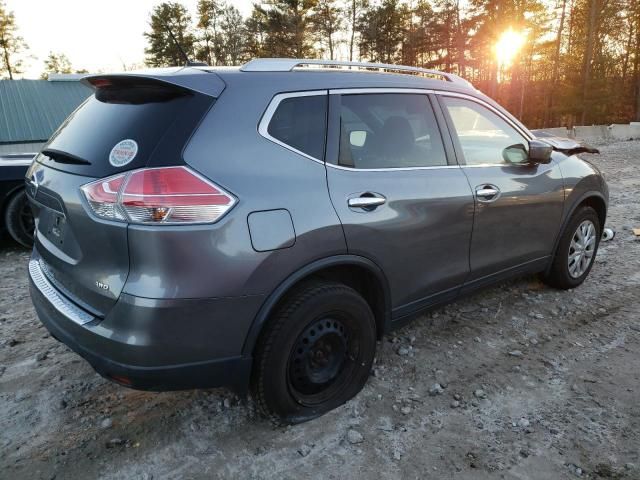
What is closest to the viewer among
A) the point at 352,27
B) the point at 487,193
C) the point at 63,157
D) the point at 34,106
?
the point at 63,157

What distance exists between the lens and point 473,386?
9.53 ft

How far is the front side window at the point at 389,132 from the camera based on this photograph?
2.57 meters

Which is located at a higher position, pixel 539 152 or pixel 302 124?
pixel 302 124

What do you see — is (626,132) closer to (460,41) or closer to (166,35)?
(460,41)

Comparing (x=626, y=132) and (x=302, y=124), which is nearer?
(x=302, y=124)

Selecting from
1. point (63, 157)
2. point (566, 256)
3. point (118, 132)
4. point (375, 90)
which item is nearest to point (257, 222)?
point (118, 132)

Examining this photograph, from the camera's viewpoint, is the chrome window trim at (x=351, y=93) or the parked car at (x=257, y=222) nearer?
the parked car at (x=257, y=222)

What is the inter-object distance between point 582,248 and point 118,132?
394cm

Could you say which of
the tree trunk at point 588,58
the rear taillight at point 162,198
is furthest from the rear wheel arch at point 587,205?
the tree trunk at point 588,58

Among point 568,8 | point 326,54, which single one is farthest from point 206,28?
point 568,8

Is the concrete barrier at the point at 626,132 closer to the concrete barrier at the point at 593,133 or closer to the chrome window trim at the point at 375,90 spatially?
the concrete barrier at the point at 593,133

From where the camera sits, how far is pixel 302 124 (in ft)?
7.77

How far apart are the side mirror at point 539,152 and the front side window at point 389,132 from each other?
89 centimetres

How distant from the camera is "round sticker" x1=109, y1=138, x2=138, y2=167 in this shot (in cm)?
201
